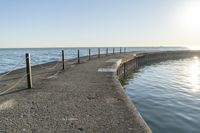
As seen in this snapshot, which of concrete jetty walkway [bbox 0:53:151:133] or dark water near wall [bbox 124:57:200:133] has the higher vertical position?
concrete jetty walkway [bbox 0:53:151:133]

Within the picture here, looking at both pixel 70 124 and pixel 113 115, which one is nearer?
pixel 70 124

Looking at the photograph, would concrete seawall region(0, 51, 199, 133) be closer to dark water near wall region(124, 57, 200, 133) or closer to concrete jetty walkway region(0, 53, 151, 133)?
concrete jetty walkway region(0, 53, 151, 133)

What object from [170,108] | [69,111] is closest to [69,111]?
[69,111]

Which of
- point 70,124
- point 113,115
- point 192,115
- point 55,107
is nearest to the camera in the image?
point 70,124

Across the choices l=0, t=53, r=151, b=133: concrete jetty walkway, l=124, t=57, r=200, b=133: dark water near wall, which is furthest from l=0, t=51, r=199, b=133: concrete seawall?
l=124, t=57, r=200, b=133: dark water near wall

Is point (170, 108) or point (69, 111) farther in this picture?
point (170, 108)

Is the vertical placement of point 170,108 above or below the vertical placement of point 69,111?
below

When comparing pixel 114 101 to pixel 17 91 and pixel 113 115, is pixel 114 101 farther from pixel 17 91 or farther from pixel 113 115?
pixel 17 91

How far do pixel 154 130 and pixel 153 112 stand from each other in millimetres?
2018

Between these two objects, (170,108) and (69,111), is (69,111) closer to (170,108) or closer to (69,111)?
(69,111)

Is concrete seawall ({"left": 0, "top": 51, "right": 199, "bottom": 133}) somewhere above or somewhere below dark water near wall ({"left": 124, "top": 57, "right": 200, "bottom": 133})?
above

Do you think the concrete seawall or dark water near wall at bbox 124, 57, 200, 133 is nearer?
the concrete seawall

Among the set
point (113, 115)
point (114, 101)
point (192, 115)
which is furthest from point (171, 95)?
point (113, 115)

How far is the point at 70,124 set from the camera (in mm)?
4570
